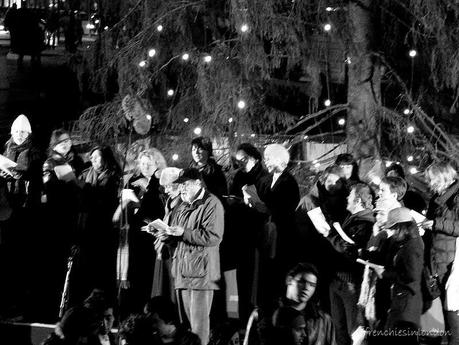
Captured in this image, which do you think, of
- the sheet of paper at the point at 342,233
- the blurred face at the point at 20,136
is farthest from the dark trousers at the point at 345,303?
the blurred face at the point at 20,136

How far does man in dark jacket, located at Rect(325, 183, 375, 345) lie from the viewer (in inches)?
400

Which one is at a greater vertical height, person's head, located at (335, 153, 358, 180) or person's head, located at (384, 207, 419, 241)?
person's head, located at (335, 153, 358, 180)

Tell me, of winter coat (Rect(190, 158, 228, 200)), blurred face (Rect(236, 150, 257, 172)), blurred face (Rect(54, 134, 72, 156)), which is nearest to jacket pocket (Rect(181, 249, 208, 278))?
winter coat (Rect(190, 158, 228, 200))

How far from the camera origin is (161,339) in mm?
8156

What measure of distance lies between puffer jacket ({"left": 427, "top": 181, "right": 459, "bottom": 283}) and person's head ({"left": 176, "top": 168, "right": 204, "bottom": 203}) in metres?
2.25

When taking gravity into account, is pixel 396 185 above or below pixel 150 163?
below

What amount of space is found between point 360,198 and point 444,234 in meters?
0.92

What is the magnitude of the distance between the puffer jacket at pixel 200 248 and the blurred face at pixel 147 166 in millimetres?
1242

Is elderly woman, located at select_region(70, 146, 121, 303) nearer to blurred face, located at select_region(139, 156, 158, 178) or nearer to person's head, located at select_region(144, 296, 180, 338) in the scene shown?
blurred face, located at select_region(139, 156, 158, 178)

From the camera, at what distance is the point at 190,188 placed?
10305mm

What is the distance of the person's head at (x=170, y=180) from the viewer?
10945 millimetres

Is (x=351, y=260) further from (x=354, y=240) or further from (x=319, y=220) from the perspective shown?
(x=319, y=220)

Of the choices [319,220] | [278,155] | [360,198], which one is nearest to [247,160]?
[278,155]

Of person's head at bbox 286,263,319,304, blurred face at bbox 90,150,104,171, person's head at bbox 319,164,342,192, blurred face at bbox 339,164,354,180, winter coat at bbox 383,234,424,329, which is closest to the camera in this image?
person's head at bbox 286,263,319,304
